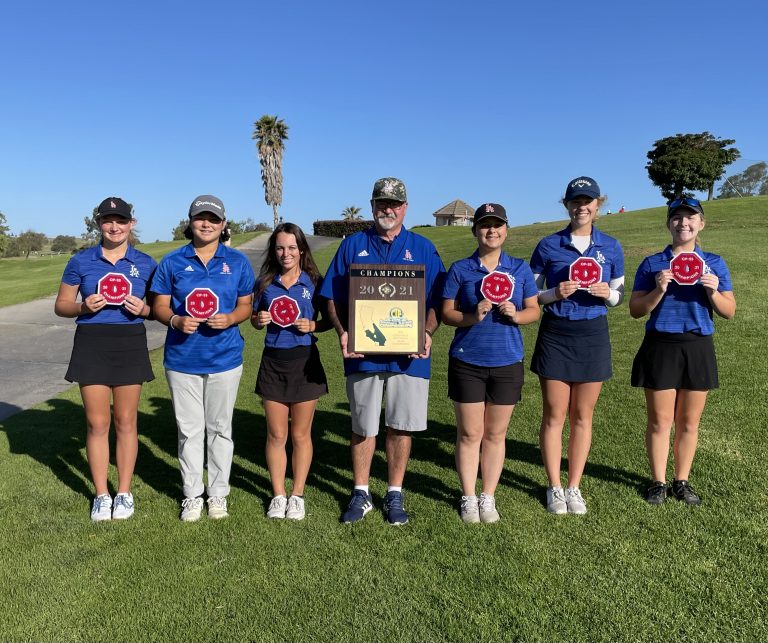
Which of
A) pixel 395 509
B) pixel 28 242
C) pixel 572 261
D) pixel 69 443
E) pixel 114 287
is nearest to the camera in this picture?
pixel 114 287

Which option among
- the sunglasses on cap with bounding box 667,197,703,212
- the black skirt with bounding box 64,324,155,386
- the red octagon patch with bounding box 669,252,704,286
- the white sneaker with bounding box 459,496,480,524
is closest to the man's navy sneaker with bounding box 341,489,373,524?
the white sneaker with bounding box 459,496,480,524

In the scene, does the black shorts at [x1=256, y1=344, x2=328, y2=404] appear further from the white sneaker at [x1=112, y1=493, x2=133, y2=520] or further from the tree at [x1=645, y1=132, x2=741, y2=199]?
the tree at [x1=645, y1=132, x2=741, y2=199]

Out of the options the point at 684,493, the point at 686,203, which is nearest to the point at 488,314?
the point at 686,203

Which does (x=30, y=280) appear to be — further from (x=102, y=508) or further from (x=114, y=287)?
(x=114, y=287)

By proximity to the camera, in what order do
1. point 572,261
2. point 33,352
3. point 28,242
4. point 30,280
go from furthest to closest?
point 28,242 → point 30,280 → point 33,352 → point 572,261

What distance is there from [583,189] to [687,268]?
34.9 inches

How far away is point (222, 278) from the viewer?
12.4ft

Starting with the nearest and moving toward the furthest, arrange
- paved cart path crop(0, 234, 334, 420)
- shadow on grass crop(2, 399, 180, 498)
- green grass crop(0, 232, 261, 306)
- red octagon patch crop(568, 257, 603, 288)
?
1. red octagon patch crop(568, 257, 603, 288)
2. shadow on grass crop(2, 399, 180, 498)
3. paved cart path crop(0, 234, 334, 420)
4. green grass crop(0, 232, 261, 306)

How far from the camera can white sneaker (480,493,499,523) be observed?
3.83 m

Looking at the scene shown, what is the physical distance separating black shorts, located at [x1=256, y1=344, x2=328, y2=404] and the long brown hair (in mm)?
432

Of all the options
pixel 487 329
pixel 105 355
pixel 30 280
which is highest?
pixel 487 329

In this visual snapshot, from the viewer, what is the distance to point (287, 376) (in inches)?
151

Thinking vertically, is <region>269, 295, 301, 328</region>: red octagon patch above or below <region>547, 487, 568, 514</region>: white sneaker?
above

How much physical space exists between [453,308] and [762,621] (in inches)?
90.6
